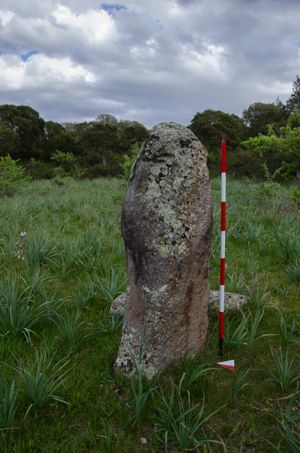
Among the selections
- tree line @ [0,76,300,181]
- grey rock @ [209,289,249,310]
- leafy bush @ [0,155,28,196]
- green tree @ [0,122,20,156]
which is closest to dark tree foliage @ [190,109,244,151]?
tree line @ [0,76,300,181]

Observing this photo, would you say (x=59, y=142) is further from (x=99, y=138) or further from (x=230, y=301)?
(x=230, y=301)

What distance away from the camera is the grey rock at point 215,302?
3274 millimetres

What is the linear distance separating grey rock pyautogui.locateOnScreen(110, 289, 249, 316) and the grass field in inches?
3.2

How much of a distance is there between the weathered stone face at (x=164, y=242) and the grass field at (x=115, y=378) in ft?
0.89

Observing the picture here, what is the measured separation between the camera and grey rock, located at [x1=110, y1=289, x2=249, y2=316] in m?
3.27

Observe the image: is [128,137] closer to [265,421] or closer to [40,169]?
[40,169]

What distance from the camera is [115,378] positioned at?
8.17 ft

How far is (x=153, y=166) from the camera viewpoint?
8.14ft

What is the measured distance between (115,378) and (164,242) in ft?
3.23

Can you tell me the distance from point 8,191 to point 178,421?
1218cm

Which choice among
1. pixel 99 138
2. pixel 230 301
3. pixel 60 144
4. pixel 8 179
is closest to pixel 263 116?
pixel 99 138

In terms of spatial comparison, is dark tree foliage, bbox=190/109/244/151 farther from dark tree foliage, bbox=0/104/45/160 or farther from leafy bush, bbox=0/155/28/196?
leafy bush, bbox=0/155/28/196

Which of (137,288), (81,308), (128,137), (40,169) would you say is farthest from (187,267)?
(128,137)

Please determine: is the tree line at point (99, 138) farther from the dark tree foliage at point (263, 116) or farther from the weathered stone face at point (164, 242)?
the weathered stone face at point (164, 242)
